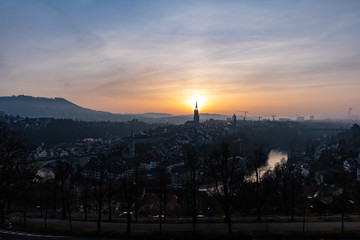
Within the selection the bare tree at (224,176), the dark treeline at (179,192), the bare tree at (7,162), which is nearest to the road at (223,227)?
the dark treeline at (179,192)

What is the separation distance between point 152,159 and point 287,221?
29.1 meters

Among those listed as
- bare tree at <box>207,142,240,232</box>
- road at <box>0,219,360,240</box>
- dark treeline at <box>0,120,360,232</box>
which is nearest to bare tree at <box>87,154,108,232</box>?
dark treeline at <box>0,120,360,232</box>

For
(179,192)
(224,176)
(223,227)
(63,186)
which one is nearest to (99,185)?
(63,186)

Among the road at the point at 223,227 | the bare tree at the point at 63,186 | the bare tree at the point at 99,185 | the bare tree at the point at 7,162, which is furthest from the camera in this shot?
the bare tree at the point at 63,186

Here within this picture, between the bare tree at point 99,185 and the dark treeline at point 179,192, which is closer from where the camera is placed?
the bare tree at point 99,185

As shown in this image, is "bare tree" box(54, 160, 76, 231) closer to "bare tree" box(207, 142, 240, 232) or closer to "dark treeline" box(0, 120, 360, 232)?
"dark treeline" box(0, 120, 360, 232)

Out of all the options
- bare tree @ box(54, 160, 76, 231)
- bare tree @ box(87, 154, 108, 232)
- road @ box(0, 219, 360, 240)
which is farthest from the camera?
bare tree @ box(54, 160, 76, 231)

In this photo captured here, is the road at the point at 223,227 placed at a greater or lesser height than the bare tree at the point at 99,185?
lesser

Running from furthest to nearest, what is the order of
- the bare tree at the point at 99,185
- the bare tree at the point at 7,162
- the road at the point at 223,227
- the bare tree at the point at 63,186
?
1. the bare tree at the point at 63,186
2. the bare tree at the point at 7,162
3. the bare tree at the point at 99,185
4. the road at the point at 223,227

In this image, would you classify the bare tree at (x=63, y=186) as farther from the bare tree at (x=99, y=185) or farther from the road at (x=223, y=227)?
the road at (x=223, y=227)

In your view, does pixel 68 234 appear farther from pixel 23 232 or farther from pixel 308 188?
pixel 308 188

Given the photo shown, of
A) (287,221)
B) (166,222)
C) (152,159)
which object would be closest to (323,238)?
(287,221)

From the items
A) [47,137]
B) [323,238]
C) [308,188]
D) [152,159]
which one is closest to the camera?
[323,238]

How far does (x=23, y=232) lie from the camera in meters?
10.3
